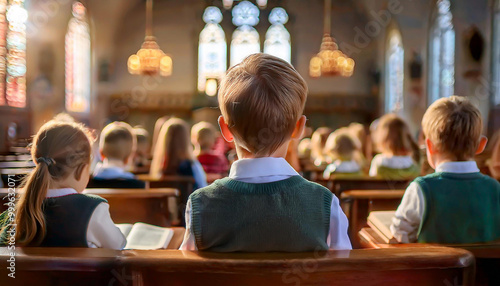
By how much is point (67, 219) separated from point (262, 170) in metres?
0.59

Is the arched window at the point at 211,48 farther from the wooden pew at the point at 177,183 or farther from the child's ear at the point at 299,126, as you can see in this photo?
the child's ear at the point at 299,126

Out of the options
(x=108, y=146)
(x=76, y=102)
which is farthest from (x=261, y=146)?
(x=76, y=102)

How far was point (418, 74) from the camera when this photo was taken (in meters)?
11.7

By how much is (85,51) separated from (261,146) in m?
13.8

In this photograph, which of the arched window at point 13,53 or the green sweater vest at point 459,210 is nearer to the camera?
the green sweater vest at point 459,210

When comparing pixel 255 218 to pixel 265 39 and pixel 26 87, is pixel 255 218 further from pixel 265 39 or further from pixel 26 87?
pixel 265 39

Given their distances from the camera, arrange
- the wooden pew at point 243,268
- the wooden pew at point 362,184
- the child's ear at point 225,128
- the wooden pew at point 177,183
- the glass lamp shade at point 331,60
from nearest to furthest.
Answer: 1. the wooden pew at point 243,268
2. the child's ear at point 225,128
3. the wooden pew at point 362,184
4. the wooden pew at point 177,183
5. the glass lamp shade at point 331,60

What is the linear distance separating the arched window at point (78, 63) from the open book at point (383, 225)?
11.9 meters

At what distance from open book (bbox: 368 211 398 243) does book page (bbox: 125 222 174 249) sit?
67cm

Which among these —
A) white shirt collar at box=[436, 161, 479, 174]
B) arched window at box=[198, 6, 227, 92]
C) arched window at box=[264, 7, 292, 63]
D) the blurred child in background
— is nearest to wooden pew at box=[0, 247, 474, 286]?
white shirt collar at box=[436, 161, 479, 174]

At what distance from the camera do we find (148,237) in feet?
4.95

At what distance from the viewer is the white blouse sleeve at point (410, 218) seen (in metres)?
1.50

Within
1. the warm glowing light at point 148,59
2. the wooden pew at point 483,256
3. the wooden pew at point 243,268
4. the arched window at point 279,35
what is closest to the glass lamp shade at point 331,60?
the warm glowing light at point 148,59

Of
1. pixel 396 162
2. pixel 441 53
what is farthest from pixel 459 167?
pixel 441 53
